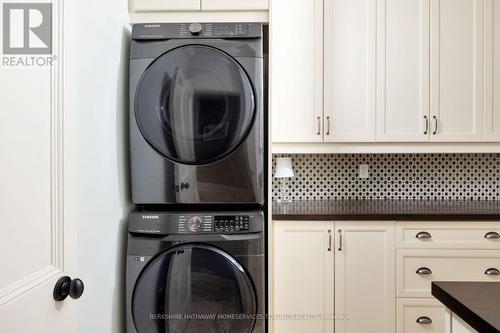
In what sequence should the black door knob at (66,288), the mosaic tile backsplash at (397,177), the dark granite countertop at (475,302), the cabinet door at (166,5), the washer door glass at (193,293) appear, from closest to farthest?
1. the dark granite countertop at (475,302)
2. the black door knob at (66,288)
3. the washer door glass at (193,293)
4. the cabinet door at (166,5)
5. the mosaic tile backsplash at (397,177)

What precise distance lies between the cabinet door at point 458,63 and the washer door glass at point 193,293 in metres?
1.53

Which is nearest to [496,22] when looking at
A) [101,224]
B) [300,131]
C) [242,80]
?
[300,131]

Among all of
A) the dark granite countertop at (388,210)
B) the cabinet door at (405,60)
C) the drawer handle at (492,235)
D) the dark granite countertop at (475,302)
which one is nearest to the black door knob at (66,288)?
the dark granite countertop at (475,302)

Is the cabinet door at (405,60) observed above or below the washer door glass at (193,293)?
above

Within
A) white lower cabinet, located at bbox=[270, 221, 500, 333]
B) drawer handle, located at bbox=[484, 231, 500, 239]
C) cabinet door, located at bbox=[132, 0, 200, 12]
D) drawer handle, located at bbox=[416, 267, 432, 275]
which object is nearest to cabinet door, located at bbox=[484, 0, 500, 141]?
drawer handle, located at bbox=[484, 231, 500, 239]

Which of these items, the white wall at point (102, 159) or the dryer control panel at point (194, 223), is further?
the dryer control panel at point (194, 223)

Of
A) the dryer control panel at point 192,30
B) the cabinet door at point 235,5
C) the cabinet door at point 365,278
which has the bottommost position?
the cabinet door at point 365,278

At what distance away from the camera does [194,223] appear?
5.08 ft

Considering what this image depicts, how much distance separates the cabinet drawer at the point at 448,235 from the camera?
1.84 m

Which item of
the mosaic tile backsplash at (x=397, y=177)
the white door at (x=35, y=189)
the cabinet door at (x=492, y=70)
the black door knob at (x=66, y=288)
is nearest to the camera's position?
the white door at (x=35, y=189)

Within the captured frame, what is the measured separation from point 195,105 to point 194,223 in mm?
540

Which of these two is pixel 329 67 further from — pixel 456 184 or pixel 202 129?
pixel 456 184

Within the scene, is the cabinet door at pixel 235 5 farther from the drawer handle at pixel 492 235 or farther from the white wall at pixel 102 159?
the drawer handle at pixel 492 235

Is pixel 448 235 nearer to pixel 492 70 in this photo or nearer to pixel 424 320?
pixel 424 320
